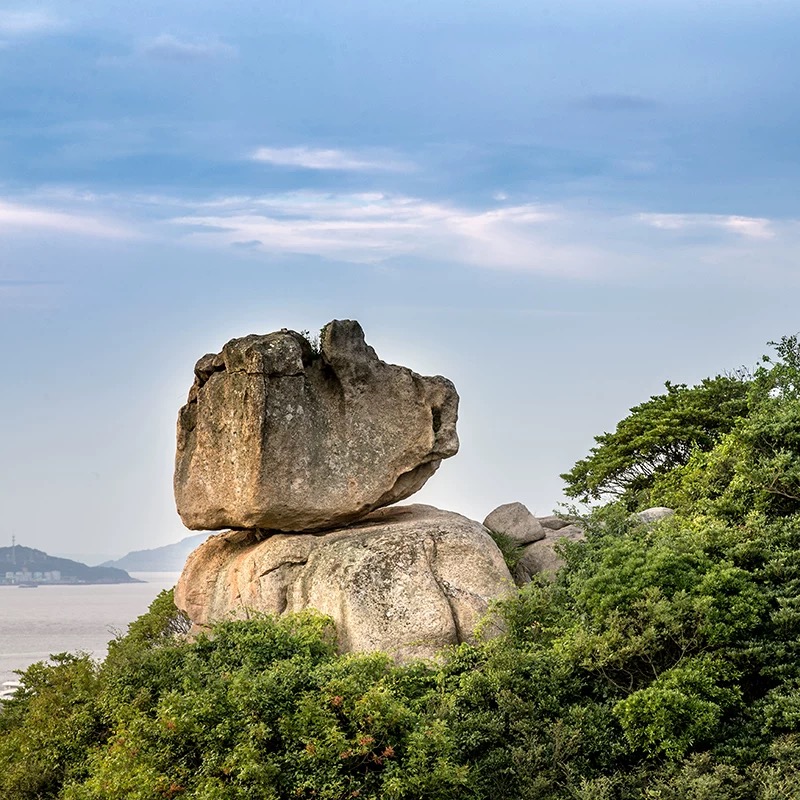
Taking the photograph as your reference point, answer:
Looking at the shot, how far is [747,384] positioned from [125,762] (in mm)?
18289

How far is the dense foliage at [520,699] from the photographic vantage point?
47.5 ft

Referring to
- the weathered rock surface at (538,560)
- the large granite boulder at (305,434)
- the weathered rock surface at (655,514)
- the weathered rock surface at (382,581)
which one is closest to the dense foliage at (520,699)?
the weathered rock surface at (382,581)

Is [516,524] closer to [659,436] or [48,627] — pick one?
[659,436]

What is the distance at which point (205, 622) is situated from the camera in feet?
69.5

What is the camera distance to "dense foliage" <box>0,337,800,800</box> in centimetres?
1447

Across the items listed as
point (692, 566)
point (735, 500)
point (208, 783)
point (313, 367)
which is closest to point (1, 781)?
point (208, 783)

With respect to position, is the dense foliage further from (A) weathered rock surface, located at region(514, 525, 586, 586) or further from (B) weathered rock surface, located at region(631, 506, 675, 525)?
(A) weathered rock surface, located at region(514, 525, 586, 586)

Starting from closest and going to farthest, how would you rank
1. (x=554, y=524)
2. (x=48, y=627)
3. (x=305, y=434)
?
(x=305, y=434)
(x=554, y=524)
(x=48, y=627)

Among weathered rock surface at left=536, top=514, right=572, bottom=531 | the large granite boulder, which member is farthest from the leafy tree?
the large granite boulder

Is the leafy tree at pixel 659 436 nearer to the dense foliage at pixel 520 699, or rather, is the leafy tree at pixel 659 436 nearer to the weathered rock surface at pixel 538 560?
the weathered rock surface at pixel 538 560

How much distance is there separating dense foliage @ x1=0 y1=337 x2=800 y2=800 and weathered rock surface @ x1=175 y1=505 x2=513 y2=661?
720 millimetres

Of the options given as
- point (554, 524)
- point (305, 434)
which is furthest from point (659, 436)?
point (305, 434)

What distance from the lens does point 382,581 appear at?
758 inches

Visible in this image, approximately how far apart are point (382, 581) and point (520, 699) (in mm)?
3752
